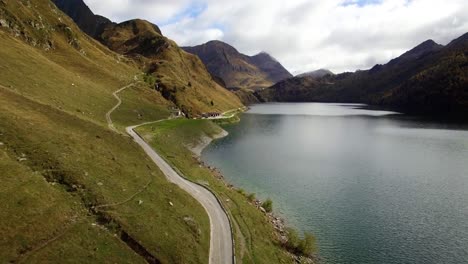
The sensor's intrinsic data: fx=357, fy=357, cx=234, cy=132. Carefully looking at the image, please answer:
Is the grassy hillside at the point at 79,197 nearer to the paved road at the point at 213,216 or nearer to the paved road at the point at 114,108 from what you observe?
the paved road at the point at 213,216

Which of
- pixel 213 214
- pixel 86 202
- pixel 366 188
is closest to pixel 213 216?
pixel 213 214

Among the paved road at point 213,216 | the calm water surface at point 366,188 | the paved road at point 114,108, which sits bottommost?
the calm water surface at point 366,188

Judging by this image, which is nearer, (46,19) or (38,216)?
(38,216)

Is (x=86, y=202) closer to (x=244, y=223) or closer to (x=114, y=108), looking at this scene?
(x=244, y=223)

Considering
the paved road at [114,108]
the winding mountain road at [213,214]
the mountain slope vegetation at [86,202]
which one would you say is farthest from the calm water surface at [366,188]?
the paved road at [114,108]

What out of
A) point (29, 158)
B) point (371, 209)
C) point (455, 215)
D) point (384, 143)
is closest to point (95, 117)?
point (29, 158)

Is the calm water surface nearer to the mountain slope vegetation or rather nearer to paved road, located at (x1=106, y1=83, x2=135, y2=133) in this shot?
the mountain slope vegetation

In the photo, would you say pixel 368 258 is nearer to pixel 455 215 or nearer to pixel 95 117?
pixel 455 215
